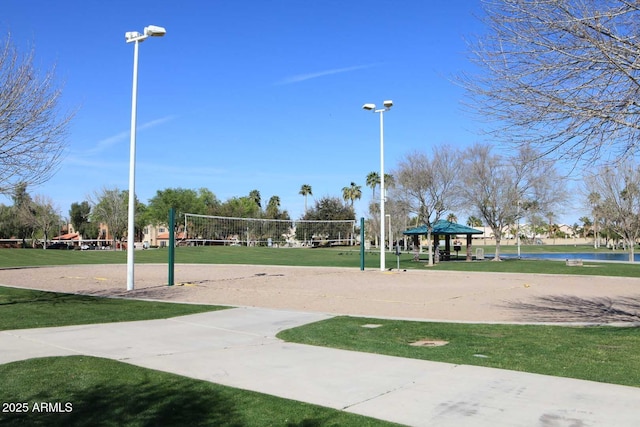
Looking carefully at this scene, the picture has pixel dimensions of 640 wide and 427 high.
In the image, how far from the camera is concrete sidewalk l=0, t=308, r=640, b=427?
5312 mm

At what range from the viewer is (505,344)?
29.1 feet

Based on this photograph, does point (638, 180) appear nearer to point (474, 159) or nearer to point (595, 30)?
point (474, 159)

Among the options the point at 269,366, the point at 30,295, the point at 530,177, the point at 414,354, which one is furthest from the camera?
the point at 530,177

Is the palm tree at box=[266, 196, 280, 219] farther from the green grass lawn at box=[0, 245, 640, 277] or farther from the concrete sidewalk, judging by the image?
the concrete sidewalk

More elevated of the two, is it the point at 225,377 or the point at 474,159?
the point at 474,159

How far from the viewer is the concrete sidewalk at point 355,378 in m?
5.31

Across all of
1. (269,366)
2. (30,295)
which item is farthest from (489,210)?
(269,366)

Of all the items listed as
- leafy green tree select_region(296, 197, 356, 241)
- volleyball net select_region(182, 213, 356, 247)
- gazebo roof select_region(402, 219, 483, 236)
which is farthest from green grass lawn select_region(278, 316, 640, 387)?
leafy green tree select_region(296, 197, 356, 241)

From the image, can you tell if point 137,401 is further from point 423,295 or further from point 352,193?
point 352,193

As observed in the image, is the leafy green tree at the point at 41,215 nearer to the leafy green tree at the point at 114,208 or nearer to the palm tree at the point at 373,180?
the leafy green tree at the point at 114,208

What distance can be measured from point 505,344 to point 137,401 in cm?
582

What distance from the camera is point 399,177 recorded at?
127 feet

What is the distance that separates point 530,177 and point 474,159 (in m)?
4.32

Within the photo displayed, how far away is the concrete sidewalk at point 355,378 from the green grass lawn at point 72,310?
112cm
